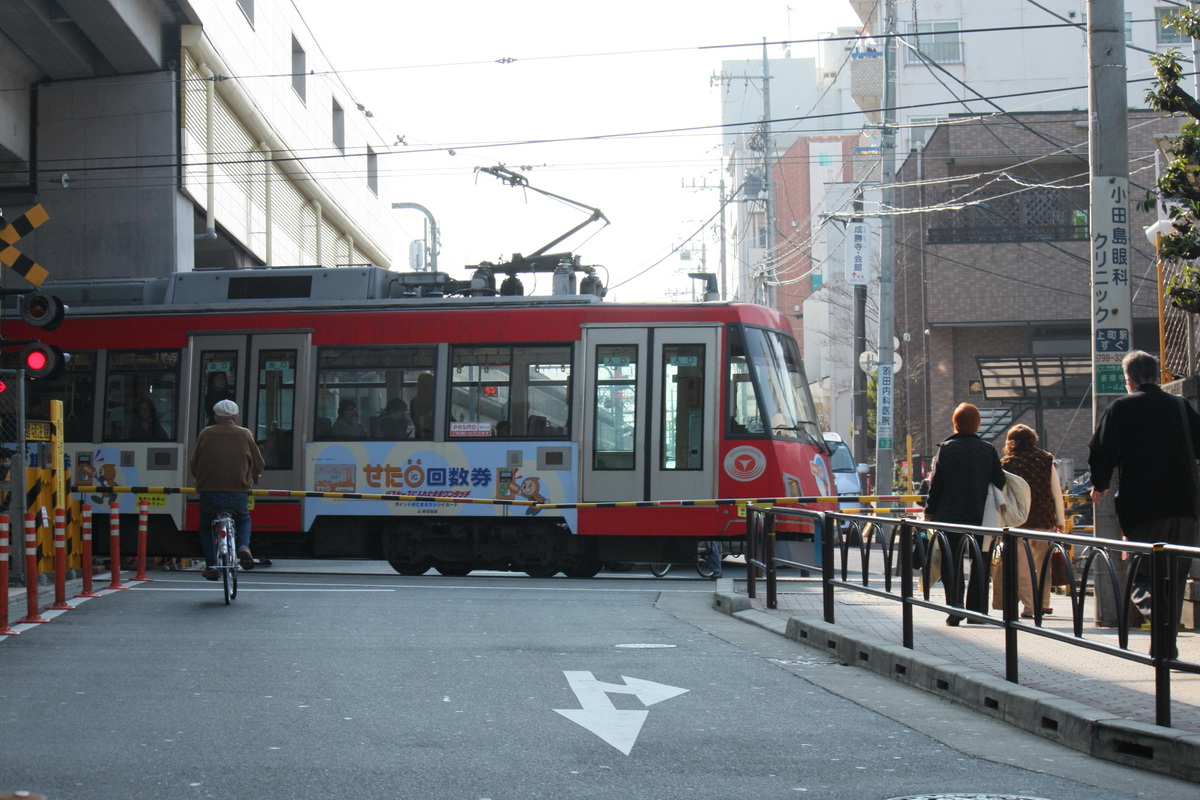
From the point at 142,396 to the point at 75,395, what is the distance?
960mm

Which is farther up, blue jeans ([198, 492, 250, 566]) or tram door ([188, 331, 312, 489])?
tram door ([188, 331, 312, 489])

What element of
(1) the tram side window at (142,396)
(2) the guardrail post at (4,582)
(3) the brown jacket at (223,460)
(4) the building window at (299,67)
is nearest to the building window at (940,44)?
(4) the building window at (299,67)

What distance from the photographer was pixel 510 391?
1583cm

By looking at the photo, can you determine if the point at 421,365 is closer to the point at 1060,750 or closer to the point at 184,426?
the point at 184,426

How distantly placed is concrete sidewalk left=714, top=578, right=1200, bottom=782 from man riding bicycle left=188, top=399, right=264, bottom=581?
15.1 feet

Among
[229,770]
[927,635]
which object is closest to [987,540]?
[927,635]

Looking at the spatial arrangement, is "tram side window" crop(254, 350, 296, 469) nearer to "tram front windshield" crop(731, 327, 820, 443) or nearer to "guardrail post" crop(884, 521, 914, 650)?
"tram front windshield" crop(731, 327, 820, 443)

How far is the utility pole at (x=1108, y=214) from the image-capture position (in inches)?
392

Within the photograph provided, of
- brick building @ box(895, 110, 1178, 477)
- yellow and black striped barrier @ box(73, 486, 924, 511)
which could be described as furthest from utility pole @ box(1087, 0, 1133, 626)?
brick building @ box(895, 110, 1178, 477)

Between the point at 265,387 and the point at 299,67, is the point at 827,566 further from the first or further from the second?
the point at 299,67

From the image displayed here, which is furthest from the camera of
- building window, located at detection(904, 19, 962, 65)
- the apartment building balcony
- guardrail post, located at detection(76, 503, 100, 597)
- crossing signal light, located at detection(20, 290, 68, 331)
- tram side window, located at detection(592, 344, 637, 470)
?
building window, located at detection(904, 19, 962, 65)

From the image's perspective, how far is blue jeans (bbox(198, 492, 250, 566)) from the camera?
11.6 metres

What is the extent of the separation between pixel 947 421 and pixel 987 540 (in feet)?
97.1

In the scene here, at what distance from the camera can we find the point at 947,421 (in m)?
36.3
